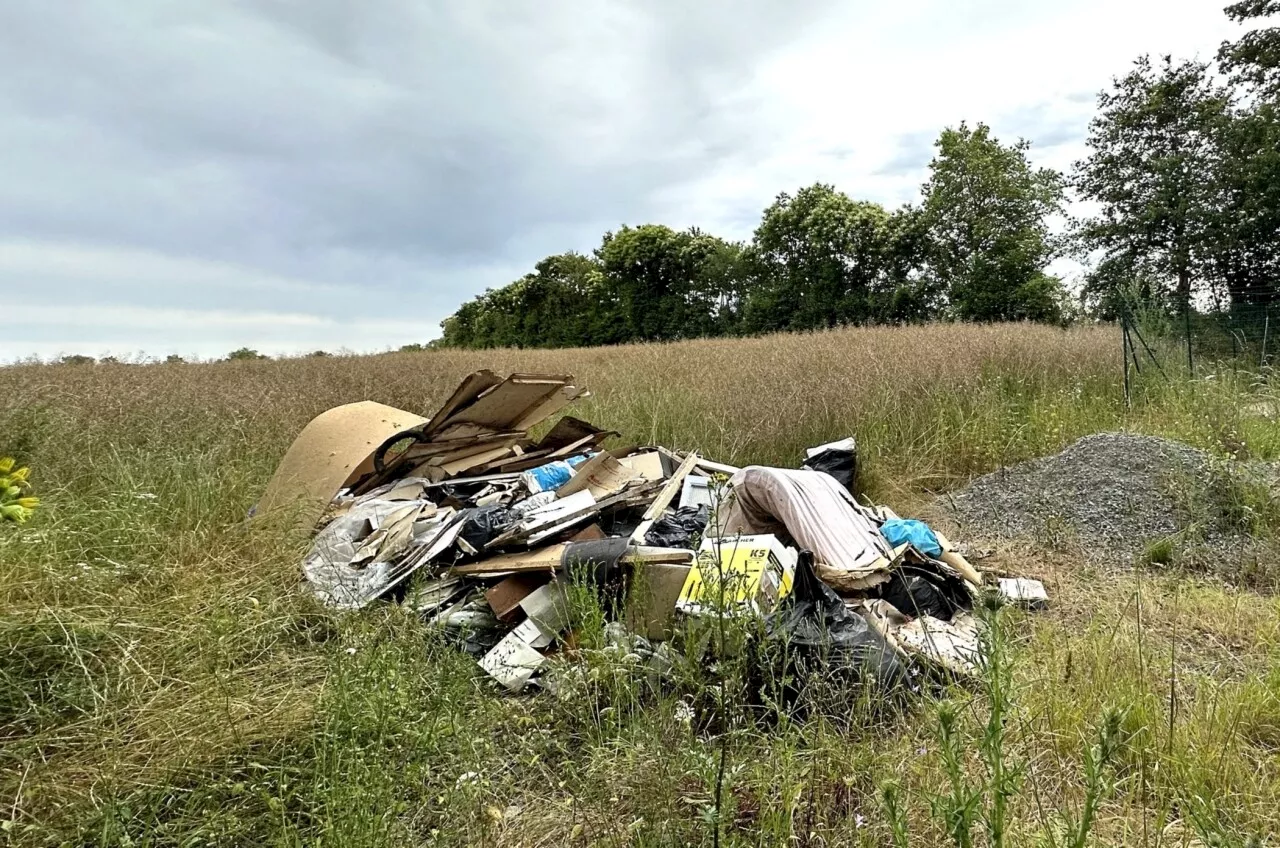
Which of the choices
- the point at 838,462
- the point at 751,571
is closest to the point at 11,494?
the point at 751,571

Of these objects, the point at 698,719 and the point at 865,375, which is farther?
the point at 865,375

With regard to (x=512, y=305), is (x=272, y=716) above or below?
below

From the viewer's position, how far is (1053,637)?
2.60 m

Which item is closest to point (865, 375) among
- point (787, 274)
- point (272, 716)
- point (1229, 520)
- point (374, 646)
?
point (1229, 520)

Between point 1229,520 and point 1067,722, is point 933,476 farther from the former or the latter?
point 1067,722

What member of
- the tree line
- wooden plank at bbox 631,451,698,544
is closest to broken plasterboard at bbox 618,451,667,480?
wooden plank at bbox 631,451,698,544

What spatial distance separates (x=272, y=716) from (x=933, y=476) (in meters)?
4.85

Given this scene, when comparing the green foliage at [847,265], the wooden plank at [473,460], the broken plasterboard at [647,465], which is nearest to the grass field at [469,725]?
the wooden plank at [473,460]

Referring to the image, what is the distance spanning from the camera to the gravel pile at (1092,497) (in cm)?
395

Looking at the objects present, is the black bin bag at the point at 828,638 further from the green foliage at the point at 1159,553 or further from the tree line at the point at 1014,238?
the tree line at the point at 1014,238

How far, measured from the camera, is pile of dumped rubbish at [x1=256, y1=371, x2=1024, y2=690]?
8.05 ft

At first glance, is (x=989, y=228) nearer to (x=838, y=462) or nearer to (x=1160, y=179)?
(x=1160, y=179)

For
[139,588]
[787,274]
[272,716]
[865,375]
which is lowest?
[272,716]

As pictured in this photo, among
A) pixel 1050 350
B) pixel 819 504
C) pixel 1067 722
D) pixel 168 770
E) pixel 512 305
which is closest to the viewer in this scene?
pixel 168 770
